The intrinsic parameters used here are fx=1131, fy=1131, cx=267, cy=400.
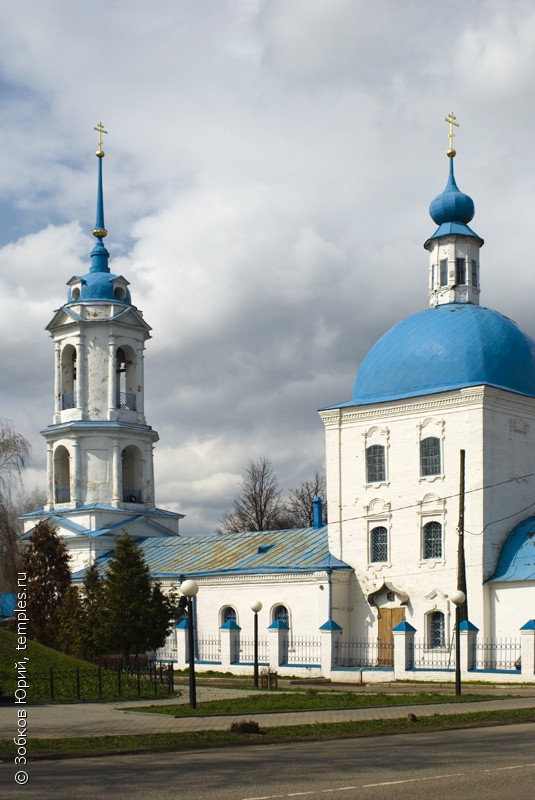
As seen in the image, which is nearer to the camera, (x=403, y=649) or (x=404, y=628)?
(x=403, y=649)

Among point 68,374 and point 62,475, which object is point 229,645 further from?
point 68,374

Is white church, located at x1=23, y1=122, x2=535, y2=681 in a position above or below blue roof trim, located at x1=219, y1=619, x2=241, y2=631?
above

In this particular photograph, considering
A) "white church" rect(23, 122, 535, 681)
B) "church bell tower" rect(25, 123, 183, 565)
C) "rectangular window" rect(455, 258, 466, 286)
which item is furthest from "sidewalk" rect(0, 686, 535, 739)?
"church bell tower" rect(25, 123, 183, 565)

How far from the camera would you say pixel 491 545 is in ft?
108

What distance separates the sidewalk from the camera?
15.6 m

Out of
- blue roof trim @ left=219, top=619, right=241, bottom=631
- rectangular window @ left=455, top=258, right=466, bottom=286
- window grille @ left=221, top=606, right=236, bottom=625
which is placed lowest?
blue roof trim @ left=219, top=619, right=241, bottom=631

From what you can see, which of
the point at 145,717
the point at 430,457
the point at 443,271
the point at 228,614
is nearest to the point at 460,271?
the point at 443,271

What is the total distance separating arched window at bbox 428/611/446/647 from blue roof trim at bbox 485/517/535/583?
6.66 feet

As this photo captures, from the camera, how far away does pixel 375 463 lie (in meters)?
35.7

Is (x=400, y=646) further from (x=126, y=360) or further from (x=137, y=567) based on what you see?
(x=126, y=360)

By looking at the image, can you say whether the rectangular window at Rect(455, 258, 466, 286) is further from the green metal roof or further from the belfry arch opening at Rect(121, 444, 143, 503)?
the belfry arch opening at Rect(121, 444, 143, 503)

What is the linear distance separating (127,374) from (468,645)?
825 inches

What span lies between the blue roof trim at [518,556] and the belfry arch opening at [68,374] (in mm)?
20056

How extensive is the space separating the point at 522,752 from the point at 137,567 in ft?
61.8
